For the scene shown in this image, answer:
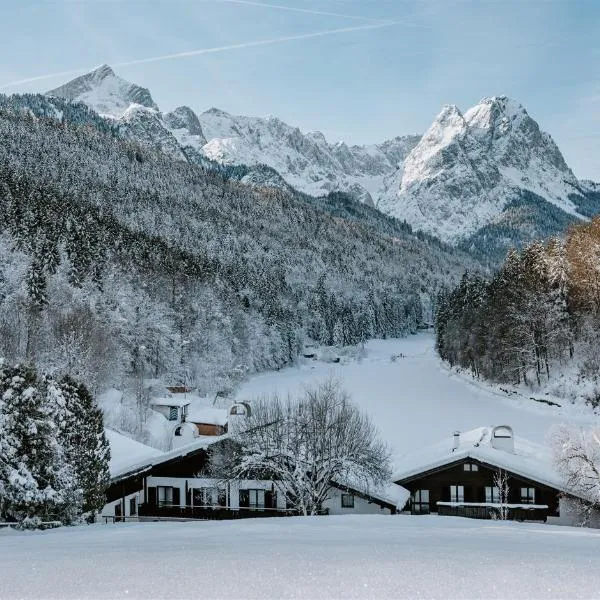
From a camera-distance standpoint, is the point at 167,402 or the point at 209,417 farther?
the point at 167,402

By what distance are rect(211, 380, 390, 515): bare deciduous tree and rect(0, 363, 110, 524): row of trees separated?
309 inches

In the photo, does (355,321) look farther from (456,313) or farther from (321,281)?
(456,313)

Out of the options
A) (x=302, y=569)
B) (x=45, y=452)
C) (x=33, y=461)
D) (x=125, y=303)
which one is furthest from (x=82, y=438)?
(x=125, y=303)

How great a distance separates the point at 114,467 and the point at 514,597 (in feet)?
78.9

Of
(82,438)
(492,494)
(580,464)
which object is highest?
(82,438)

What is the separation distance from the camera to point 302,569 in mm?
8695

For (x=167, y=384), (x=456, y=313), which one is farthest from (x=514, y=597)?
(x=456, y=313)

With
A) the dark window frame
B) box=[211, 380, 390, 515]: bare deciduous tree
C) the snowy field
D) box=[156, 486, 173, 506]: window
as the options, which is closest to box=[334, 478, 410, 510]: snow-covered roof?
box=[211, 380, 390, 515]: bare deciduous tree

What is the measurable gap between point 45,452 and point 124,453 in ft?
36.3

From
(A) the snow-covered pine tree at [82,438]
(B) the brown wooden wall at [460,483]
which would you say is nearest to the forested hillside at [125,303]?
(A) the snow-covered pine tree at [82,438]

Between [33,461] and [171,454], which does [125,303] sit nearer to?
[171,454]

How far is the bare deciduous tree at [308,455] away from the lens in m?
28.9

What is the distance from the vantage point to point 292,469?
30.0 m

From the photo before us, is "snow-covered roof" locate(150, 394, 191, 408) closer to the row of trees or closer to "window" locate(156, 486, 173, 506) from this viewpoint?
"window" locate(156, 486, 173, 506)
